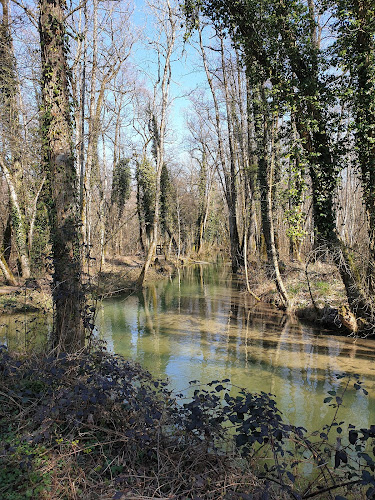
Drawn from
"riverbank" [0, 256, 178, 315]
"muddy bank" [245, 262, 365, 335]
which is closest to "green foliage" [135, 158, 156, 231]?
"riverbank" [0, 256, 178, 315]

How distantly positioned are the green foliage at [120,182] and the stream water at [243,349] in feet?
45.5

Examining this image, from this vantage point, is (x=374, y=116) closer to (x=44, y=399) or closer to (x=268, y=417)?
(x=268, y=417)

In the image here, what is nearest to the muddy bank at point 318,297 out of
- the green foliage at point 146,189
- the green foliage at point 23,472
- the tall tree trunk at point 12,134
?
the green foliage at point 23,472

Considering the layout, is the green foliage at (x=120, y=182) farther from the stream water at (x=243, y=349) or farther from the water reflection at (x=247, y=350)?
the water reflection at (x=247, y=350)

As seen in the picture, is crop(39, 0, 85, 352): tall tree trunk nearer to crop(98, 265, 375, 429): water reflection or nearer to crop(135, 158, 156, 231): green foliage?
crop(98, 265, 375, 429): water reflection

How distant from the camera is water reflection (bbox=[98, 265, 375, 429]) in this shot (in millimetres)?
6559

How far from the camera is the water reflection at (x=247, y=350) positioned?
656cm

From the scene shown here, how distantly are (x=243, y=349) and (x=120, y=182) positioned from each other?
2076 centimetres

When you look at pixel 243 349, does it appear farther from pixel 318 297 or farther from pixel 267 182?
pixel 267 182

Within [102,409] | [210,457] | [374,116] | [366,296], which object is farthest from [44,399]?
[374,116]

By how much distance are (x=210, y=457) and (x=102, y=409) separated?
1.31 meters

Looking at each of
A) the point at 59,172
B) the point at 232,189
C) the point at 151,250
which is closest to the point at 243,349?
the point at 59,172

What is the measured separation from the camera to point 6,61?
1241 cm

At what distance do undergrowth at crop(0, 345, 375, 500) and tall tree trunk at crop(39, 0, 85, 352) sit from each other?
1.58m
